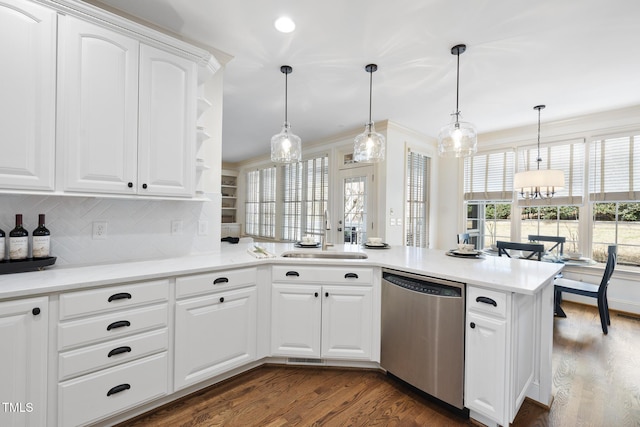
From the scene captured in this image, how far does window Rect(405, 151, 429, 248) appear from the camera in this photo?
16.6 feet

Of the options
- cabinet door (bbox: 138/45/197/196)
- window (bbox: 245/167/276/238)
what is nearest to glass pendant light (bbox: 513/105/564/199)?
cabinet door (bbox: 138/45/197/196)

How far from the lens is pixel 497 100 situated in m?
3.60

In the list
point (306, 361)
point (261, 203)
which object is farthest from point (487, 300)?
point (261, 203)

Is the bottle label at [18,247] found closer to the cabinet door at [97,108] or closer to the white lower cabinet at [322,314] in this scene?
the cabinet door at [97,108]

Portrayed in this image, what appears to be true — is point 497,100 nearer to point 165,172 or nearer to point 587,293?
point 587,293

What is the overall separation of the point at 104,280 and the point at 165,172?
817mm

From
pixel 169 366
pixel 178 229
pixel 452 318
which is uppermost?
pixel 178 229

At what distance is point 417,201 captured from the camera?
5.23 metres

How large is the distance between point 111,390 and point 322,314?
1346 mm

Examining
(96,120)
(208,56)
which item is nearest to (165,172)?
(96,120)

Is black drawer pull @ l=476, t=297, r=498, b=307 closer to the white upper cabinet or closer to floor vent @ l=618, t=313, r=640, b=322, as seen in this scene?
the white upper cabinet

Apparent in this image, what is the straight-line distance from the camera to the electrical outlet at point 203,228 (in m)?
2.51

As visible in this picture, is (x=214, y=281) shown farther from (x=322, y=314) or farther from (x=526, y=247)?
(x=526, y=247)

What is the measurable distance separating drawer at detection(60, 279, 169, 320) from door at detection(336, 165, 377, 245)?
350 centimetres
